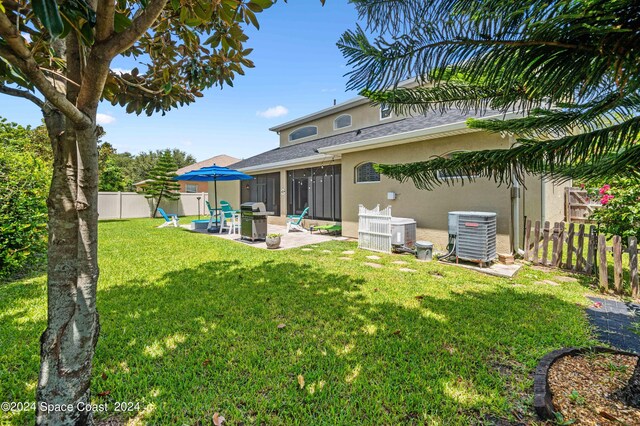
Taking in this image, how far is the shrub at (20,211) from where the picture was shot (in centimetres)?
627

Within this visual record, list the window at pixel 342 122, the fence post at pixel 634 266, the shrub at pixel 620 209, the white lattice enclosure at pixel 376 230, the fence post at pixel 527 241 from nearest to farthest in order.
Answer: the fence post at pixel 634 266 → the shrub at pixel 620 209 → the fence post at pixel 527 241 → the white lattice enclosure at pixel 376 230 → the window at pixel 342 122

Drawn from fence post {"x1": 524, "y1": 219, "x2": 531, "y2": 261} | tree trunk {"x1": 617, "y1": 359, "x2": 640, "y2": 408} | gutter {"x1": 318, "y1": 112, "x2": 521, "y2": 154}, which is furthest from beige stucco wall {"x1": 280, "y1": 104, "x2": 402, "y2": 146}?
tree trunk {"x1": 617, "y1": 359, "x2": 640, "y2": 408}

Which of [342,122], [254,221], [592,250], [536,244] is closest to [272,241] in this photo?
[254,221]

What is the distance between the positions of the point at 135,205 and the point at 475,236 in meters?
25.2

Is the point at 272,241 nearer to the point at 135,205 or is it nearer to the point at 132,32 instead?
the point at 132,32

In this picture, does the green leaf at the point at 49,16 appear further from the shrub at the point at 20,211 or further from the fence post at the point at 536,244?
the fence post at the point at 536,244

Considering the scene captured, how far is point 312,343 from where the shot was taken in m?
3.69

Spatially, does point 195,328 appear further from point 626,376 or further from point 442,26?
point 626,376

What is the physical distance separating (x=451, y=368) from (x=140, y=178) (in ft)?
205

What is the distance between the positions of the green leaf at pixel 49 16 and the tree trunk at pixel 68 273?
2.80ft

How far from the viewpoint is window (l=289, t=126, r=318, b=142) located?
64.5 feet

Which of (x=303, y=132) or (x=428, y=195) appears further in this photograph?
(x=303, y=132)

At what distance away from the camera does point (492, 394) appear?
2.71m

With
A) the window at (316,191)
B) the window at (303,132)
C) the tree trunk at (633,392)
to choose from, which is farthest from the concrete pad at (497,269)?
the window at (303,132)
